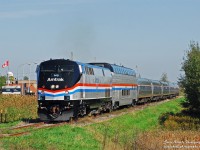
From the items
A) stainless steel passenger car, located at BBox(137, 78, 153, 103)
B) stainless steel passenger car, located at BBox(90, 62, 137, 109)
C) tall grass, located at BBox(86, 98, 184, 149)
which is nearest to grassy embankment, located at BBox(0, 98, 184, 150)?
tall grass, located at BBox(86, 98, 184, 149)

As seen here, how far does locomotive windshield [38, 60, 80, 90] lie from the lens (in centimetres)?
2591

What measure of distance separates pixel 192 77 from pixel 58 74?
17582 mm

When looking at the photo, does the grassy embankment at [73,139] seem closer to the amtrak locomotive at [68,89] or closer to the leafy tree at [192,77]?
the amtrak locomotive at [68,89]

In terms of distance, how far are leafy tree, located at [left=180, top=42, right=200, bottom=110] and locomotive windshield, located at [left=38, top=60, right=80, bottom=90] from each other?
52.4 ft

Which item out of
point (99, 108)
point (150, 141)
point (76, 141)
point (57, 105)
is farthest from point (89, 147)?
point (99, 108)

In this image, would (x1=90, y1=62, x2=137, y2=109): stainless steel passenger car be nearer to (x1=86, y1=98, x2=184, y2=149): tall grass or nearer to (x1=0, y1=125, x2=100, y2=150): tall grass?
(x1=86, y1=98, x2=184, y2=149): tall grass

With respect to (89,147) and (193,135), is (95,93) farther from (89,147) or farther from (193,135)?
(89,147)

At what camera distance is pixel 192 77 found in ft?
130

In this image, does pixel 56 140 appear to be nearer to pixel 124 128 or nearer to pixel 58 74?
pixel 58 74

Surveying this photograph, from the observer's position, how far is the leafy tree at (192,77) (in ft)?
128

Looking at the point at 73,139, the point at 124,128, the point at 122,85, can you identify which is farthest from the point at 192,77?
the point at 73,139

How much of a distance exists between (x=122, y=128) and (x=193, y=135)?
18.7 ft

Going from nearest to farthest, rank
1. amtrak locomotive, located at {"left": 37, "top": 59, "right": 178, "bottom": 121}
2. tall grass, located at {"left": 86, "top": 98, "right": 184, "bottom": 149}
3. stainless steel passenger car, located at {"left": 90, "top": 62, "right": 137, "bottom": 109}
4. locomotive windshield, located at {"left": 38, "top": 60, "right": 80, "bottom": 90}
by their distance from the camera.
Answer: tall grass, located at {"left": 86, "top": 98, "right": 184, "bottom": 149}, amtrak locomotive, located at {"left": 37, "top": 59, "right": 178, "bottom": 121}, locomotive windshield, located at {"left": 38, "top": 60, "right": 80, "bottom": 90}, stainless steel passenger car, located at {"left": 90, "top": 62, "right": 137, "bottom": 109}

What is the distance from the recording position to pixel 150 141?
19.6 meters
